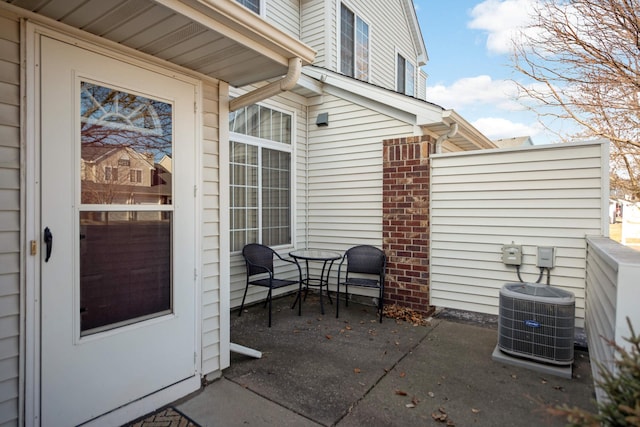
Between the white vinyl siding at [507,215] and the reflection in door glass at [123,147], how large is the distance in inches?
125

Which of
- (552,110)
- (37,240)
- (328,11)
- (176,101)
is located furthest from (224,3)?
(552,110)

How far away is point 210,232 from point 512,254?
3142mm

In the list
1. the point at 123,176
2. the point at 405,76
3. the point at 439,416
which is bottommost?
the point at 439,416

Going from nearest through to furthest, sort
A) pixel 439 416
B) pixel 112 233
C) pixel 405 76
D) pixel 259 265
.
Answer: pixel 112 233 < pixel 439 416 < pixel 259 265 < pixel 405 76

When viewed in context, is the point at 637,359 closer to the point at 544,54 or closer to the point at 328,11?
the point at 544,54

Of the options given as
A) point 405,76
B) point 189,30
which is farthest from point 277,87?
point 405,76

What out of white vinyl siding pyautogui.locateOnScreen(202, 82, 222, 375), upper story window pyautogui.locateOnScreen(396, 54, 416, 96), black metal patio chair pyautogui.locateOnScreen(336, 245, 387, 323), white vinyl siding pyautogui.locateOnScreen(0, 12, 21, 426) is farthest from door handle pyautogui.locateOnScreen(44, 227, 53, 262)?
upper story window pyautogui.locateOnScreen(396, 54, 416, 96)

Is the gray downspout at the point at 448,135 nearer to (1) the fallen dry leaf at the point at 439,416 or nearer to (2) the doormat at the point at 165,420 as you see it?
(1) the fallen dry leaf at the point at 439,416

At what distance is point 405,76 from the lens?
9.71 metres

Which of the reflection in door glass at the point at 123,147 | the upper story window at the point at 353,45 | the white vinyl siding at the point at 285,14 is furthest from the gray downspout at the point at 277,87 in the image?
the upper story window at the point at 353,45

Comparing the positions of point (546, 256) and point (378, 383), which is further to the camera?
point (546, 256)

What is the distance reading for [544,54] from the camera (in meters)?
5.23

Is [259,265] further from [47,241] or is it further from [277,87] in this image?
[47,241]

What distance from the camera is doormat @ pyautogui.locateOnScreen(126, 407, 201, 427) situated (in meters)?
2.23
